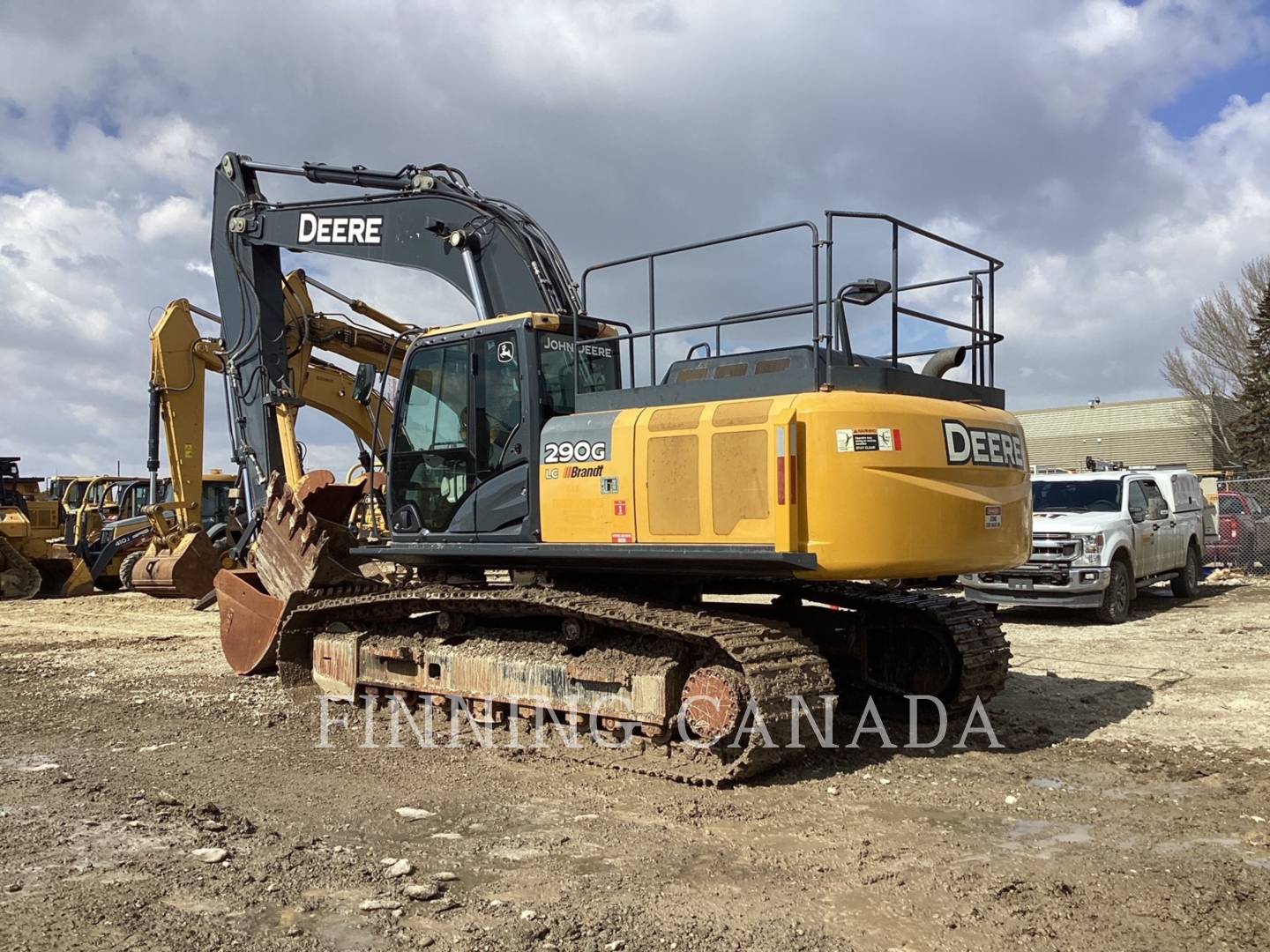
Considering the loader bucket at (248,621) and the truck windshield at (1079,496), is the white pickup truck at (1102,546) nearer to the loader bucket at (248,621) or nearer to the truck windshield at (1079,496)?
the truck windshield at (1079,496)

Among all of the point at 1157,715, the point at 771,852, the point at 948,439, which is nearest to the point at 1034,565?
the point at 1157,715

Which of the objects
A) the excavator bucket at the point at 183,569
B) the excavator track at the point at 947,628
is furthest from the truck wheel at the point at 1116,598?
the excavator bucket at the point at 183,569

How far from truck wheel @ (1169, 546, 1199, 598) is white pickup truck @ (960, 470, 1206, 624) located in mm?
14

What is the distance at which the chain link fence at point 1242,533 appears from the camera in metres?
20.5

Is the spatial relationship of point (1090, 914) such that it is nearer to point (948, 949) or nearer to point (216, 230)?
point (948, 949)

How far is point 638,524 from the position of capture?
255 inches

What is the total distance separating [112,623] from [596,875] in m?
12.6

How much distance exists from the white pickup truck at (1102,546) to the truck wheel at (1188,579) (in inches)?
0.5

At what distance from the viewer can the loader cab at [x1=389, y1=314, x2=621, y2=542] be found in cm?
721

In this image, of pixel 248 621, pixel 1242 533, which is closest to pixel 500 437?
pixel 248 621

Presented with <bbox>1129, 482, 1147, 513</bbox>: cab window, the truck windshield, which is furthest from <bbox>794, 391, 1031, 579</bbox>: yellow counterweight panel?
<bbox>1129, 482, 1147, 513</bbox>: cab window

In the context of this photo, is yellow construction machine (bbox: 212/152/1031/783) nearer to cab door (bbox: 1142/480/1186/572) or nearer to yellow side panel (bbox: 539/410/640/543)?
yellow side panel (bbox: 539/410/640/543)

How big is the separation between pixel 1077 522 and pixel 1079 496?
125 centimetres

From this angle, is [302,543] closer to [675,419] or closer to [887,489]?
[675,419]
